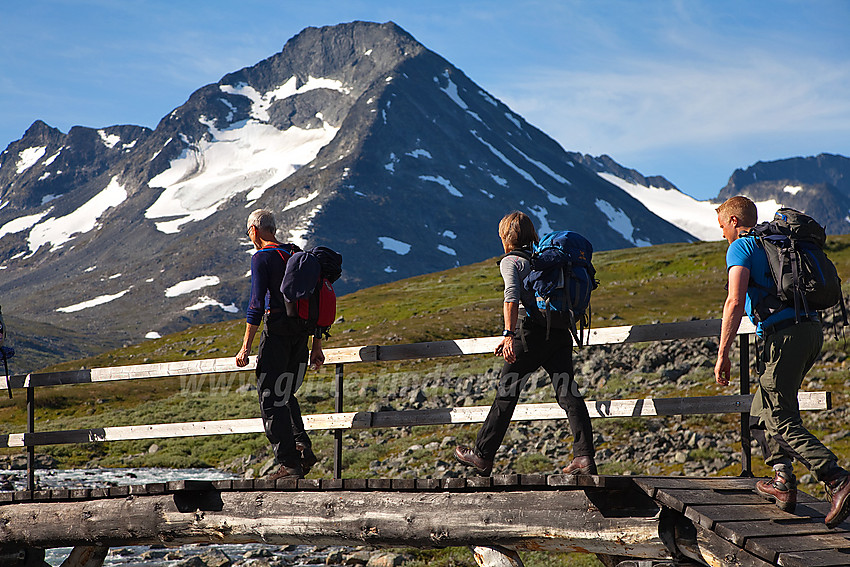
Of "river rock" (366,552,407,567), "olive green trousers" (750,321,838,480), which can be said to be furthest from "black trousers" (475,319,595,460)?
"river rock" (366,552,407,567)

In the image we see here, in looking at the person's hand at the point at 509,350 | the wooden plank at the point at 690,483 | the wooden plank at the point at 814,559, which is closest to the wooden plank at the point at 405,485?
the person's hand at the point at 509,350

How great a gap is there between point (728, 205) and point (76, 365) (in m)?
98.0

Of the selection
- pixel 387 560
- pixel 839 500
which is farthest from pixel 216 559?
pixel 839 500

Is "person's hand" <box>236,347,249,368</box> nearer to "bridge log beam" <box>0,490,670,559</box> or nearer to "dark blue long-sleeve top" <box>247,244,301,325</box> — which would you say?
"dark blue long-sleeve top" <box>247,244,301,325</box>

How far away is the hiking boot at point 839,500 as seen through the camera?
21.3 ft

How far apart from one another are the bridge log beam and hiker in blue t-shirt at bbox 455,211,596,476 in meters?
0.75

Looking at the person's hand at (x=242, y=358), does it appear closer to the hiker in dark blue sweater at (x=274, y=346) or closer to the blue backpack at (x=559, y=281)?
the hiker in dark blue sweater at (x=274, y=346)

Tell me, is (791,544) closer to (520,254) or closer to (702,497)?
(702,497)

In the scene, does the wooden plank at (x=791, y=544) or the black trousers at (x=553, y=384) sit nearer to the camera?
the wooden plank at (x=791, y=544)

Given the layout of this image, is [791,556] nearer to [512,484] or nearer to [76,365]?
[512,484]

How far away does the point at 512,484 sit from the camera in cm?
753

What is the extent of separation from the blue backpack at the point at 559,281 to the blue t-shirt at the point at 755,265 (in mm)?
1461

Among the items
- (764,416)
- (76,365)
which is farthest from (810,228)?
(76,365)

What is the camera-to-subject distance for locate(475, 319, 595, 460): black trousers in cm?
813
